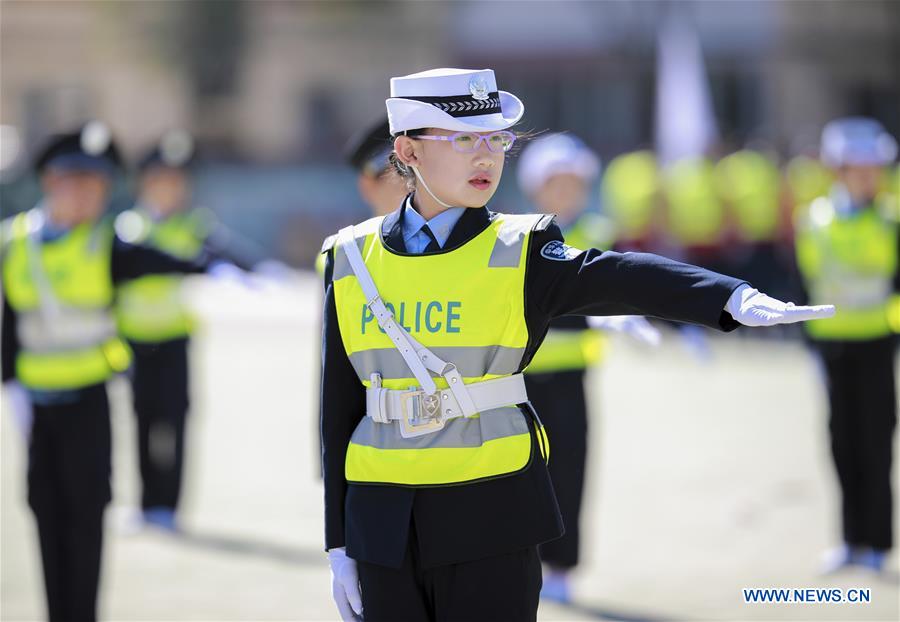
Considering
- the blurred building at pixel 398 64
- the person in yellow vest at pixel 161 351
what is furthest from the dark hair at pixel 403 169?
the blurred building at pixel 398 64

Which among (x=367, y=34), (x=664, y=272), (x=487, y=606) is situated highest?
(x=367, y=34)

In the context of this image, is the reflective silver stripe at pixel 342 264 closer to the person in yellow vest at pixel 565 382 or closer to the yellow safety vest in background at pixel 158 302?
the person in yellow vest at pixel 565 382

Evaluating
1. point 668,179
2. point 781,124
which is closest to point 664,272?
point 668,179

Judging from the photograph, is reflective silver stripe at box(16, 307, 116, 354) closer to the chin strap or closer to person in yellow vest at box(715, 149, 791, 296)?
the chin strap

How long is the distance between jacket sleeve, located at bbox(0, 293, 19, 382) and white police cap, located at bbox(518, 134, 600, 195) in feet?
7.83

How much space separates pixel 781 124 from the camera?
3403cm

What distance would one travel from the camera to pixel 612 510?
27.7 ft

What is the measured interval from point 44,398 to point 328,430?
2.33m

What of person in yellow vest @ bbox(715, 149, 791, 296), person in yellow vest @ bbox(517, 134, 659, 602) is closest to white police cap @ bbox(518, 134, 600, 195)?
person in yellow vest @ bbox(517, 134, 659, 602)

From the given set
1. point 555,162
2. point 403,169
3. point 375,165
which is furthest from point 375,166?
point 403,169

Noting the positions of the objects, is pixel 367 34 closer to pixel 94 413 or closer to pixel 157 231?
pixel 157 231

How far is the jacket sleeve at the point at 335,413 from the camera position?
3729mm

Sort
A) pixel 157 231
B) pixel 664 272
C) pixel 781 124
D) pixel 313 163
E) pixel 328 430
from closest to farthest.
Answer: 1. pixel 664 272
2. pixel 328 430
3. pixel 157 231
4. pixel 313 163
5. pixel 781 124

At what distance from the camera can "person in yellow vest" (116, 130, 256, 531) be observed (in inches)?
336
